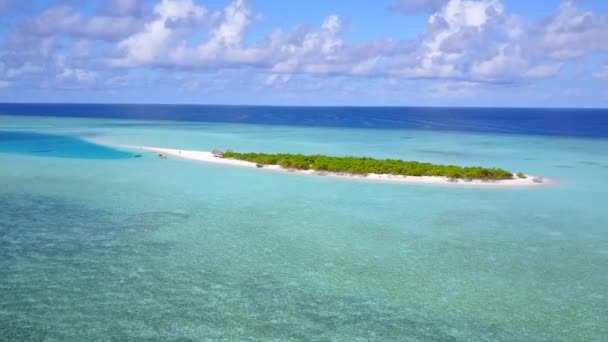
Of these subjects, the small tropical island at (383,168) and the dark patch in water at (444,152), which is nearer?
the small tropical island at (383,168)

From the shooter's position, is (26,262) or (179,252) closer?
(26,262)

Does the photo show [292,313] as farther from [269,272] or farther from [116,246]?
[116,246]

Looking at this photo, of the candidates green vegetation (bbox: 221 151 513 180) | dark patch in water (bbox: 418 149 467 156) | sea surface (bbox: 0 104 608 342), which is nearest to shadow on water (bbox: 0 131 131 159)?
sea surface (bbox: 0 104 608 342)

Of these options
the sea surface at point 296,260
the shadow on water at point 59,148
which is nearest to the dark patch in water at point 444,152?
the sea surface at point 296,260

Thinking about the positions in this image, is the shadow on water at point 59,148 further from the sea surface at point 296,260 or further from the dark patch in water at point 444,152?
the dark patch in water at point 444,152

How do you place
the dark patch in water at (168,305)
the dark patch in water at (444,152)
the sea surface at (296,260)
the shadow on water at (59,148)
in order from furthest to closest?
the dark patch in water at (444,152) → the shadow on water at (59,148) → the sea surface at (296,260) → the dark patch in water at (168,305)

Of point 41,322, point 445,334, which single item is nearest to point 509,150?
point 445,334
